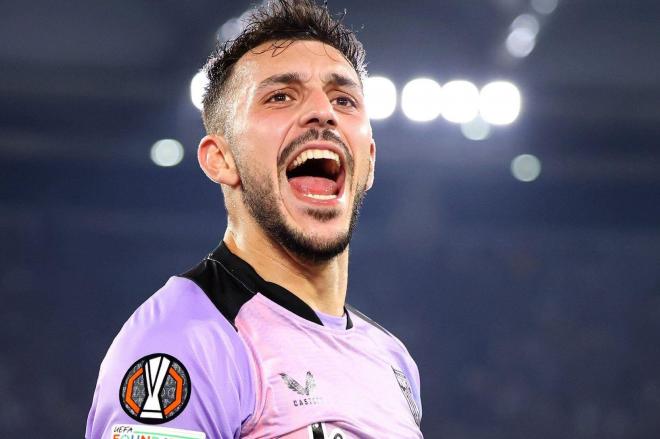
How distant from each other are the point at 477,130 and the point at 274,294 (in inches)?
238

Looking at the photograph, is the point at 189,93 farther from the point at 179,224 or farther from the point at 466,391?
the point at 466,391

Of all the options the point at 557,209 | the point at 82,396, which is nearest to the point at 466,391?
the point at 557,209

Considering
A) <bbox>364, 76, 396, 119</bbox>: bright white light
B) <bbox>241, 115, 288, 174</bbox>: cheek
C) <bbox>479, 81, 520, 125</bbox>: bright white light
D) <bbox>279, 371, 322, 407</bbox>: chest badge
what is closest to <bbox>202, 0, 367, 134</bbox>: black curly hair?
<bbox>241, 115, 288, 174</bbox>: cheek

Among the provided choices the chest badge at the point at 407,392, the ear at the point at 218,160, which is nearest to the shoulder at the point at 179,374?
the ear at the point at 218,160

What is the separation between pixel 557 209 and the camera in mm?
7246

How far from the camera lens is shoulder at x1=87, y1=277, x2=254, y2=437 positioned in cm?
111

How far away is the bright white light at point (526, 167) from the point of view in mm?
7156

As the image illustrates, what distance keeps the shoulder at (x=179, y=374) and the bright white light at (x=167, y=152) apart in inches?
231

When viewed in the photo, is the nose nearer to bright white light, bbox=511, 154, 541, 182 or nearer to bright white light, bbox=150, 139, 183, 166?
bright white light, bbox=150, 139, 183, 166

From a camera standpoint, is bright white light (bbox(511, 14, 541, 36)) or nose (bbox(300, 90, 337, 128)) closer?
nose (bbox(300, 90, 337, 128))

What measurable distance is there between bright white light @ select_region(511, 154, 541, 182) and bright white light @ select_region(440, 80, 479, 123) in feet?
2.04

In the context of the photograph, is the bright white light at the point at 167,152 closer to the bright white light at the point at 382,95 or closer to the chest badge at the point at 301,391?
the bright white light at the point at 382,95

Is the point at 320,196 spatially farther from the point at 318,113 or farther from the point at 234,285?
the point at 234,285

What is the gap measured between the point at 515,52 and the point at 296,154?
19.6 feet
